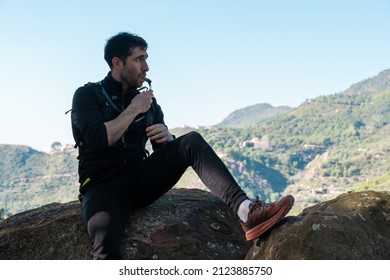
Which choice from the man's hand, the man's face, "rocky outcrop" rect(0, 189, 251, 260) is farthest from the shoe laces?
the man's face

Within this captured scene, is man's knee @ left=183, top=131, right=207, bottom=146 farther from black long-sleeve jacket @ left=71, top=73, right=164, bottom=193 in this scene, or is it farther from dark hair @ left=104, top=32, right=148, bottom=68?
dark hair @ left=104, top=32, right=148, bottom=68

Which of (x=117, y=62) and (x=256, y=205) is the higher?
(x=117, y=62)

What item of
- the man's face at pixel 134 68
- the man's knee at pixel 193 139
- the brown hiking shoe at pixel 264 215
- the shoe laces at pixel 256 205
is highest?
the man's face at pixel 134 68

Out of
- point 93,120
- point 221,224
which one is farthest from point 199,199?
point 93,120

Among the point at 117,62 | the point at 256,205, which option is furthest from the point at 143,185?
the point at 117,62

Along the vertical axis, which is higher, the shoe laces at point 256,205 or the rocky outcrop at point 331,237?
the shoe laces at point 256,205

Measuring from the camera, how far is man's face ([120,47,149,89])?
5.68 m

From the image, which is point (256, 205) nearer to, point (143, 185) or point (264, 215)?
point (264, 215)

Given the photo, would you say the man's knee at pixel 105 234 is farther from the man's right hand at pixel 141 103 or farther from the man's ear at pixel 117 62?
the man's ear at pixel 117 62

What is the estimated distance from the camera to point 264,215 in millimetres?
4387

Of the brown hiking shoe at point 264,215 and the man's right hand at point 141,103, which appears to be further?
the man's right hand at point 141,103

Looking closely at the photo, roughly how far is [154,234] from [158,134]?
1.11 metres

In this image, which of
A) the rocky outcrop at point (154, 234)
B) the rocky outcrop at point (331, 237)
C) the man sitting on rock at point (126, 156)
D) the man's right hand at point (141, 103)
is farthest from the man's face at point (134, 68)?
the rocky outcrop at point (331, 237)

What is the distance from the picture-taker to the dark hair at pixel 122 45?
18.7 feet
